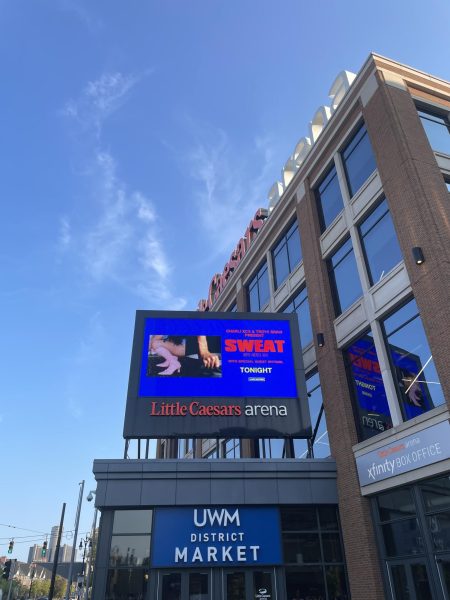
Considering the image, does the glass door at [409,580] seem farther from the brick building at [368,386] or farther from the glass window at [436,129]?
the glass window at [436,129]

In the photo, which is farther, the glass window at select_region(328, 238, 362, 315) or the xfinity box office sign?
the glass window at select_region(328, 238, 362, 315)

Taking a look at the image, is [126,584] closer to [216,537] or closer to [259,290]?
[216,537]

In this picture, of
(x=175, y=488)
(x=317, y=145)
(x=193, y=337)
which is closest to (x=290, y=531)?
(x=175, y=488)

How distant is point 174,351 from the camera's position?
2178cm

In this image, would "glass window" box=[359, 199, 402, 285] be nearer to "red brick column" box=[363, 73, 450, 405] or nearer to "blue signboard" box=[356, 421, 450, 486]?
"red brick column" box=[363, 73, 450, 405]

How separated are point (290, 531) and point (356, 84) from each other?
18.6m

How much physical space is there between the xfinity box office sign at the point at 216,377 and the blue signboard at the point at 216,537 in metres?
3.12

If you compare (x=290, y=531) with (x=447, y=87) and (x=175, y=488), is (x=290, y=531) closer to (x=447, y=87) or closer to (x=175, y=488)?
(x=175, y=488)

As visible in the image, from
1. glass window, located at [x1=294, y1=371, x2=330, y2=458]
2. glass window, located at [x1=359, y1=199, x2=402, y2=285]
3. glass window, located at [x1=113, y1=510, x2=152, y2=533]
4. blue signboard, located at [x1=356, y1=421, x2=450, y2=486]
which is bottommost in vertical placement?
glass window, located at [x1=113, y1=510, x2=152, y2=533]

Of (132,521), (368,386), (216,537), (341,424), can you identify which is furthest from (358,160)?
(132,521)

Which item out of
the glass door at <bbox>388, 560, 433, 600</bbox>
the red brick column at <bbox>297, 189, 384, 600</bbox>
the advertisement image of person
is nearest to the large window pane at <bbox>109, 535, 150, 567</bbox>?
the advertisement image of person

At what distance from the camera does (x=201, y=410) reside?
20.0 meters

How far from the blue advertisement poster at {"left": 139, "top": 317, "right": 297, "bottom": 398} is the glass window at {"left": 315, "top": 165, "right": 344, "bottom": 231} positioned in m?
5.53

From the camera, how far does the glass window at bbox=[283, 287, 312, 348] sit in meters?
23.5
